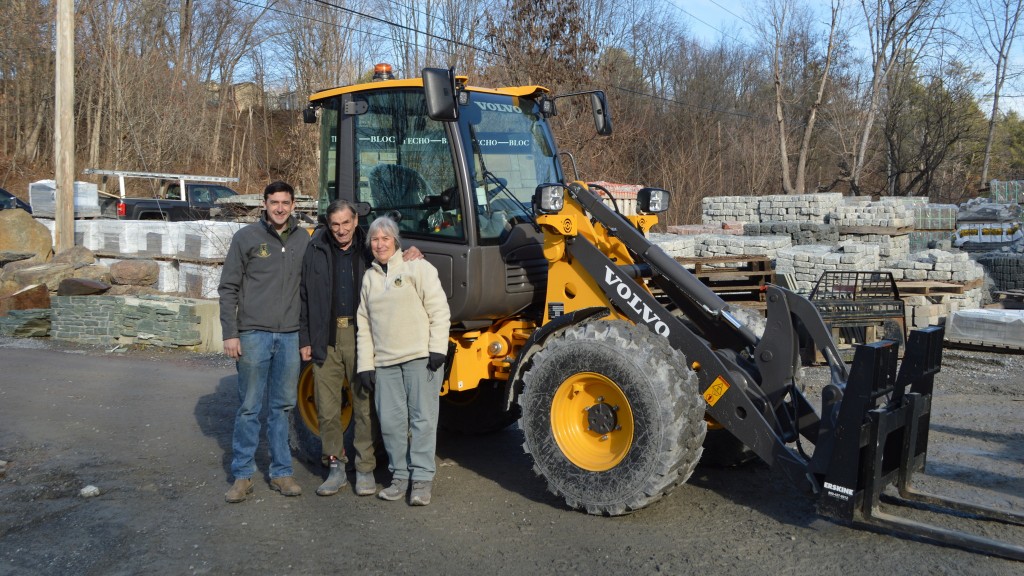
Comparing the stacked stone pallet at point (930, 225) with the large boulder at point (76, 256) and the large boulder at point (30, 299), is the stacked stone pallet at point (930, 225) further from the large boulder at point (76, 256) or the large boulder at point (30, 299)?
the large boulder at point (30, 299)

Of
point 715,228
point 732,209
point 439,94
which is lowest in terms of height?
point 715,228

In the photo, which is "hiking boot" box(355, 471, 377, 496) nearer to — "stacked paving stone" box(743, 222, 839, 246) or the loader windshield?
the loader windshield

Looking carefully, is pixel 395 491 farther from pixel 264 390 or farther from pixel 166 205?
pixel 166 205

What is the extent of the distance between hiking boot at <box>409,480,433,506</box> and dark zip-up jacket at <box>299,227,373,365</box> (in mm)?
1025

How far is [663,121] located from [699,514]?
117 ft

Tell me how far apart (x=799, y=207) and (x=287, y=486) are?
58.6ft

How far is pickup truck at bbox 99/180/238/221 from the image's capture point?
22750 millimetres

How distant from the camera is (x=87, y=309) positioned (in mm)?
13203

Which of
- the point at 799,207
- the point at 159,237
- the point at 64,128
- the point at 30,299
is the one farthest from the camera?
the point at 799,207

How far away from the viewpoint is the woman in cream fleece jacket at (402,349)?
214 inches

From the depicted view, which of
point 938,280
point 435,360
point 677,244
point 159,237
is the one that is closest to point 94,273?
point 159,237

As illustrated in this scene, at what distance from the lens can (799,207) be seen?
2122 centimetres

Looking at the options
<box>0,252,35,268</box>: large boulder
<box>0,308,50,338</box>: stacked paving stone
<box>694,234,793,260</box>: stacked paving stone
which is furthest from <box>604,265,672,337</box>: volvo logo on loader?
<box>0,252,35,268</box>: large boulder

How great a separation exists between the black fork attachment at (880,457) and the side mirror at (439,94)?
2.61 m
